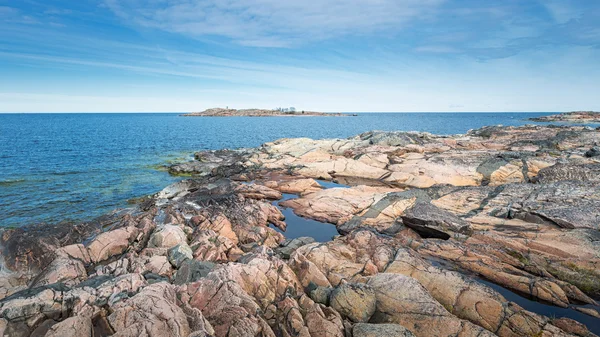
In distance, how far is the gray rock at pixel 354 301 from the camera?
462 inches

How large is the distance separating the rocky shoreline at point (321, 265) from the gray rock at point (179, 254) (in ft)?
0.36

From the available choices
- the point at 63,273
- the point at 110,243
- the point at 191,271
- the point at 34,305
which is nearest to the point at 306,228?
the point at 191,271

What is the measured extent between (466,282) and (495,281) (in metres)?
3.41

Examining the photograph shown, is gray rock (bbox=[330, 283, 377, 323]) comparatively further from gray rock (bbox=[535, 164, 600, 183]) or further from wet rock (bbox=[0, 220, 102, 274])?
gray rock (bbox=[535, 164, 600, 183])

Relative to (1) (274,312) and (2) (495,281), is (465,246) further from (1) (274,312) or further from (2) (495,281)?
(1) (274,312)

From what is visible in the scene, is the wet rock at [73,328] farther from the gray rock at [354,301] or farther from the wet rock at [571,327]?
the wet rock at [571,327]

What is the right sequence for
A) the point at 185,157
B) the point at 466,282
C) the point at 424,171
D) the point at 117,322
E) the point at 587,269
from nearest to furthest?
the point at 117,322, the point at 466,282, the point at 587,269, the point at 424,171, the point at 185,157

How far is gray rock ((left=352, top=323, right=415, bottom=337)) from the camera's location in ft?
33.7

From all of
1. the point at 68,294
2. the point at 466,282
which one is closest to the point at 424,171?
the point at 466,282

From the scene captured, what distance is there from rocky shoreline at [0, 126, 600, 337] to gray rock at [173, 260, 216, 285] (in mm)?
77

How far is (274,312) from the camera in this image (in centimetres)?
1192

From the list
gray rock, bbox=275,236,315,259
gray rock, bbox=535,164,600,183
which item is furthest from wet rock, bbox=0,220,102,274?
gray rock, bbox=535,164,600,183

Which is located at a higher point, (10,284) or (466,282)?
(466,282)

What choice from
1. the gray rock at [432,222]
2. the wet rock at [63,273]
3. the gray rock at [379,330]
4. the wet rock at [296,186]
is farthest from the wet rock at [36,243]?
the gray rock at [432,222]
